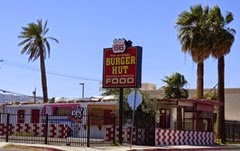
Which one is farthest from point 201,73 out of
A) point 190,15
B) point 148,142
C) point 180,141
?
point 148,142

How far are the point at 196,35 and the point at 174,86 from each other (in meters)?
14.4

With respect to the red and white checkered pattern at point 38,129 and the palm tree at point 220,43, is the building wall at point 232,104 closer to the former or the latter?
the palm tree at point 220,43

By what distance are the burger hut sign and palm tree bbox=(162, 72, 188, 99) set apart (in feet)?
84.4

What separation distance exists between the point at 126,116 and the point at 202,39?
11974 mm

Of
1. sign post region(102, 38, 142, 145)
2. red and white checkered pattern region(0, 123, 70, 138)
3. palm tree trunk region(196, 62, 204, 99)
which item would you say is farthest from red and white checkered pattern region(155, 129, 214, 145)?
red and white checkered pattern region(0, 123, 70, 138)

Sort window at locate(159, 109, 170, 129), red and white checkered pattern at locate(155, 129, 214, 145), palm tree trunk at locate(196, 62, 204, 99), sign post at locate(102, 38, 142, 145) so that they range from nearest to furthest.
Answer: sign post at locate(102, 38, 142, 145), red and white checkered pattern at locate(155, 129, 214, 145), window at locate(159, 109, 170, 129), palm tree trunk at locate(196, 62, 204, 99)

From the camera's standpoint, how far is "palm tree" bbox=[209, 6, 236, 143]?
41000 millimetres

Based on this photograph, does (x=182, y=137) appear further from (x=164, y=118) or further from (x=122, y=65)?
(x=122, y=65)

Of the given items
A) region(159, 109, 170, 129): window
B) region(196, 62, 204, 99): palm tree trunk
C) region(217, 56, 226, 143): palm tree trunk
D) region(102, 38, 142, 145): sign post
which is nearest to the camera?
region(102, 38, 142, 145): sign post

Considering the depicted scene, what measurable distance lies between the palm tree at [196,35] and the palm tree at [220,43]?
23.1 inches

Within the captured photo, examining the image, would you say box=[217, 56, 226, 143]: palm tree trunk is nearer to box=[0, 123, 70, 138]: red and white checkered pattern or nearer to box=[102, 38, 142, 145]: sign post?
box=[0, 123, 70, 138]: red and white checkered pattern

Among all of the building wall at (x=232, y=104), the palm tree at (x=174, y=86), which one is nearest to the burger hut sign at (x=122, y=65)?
the palm tree at (x=174, y=86)

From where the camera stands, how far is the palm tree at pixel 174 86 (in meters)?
55.2

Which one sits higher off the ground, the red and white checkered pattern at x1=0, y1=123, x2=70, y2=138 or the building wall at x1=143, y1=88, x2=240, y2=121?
the building wall at x1=143, y1=88, x2=240, y2=121
